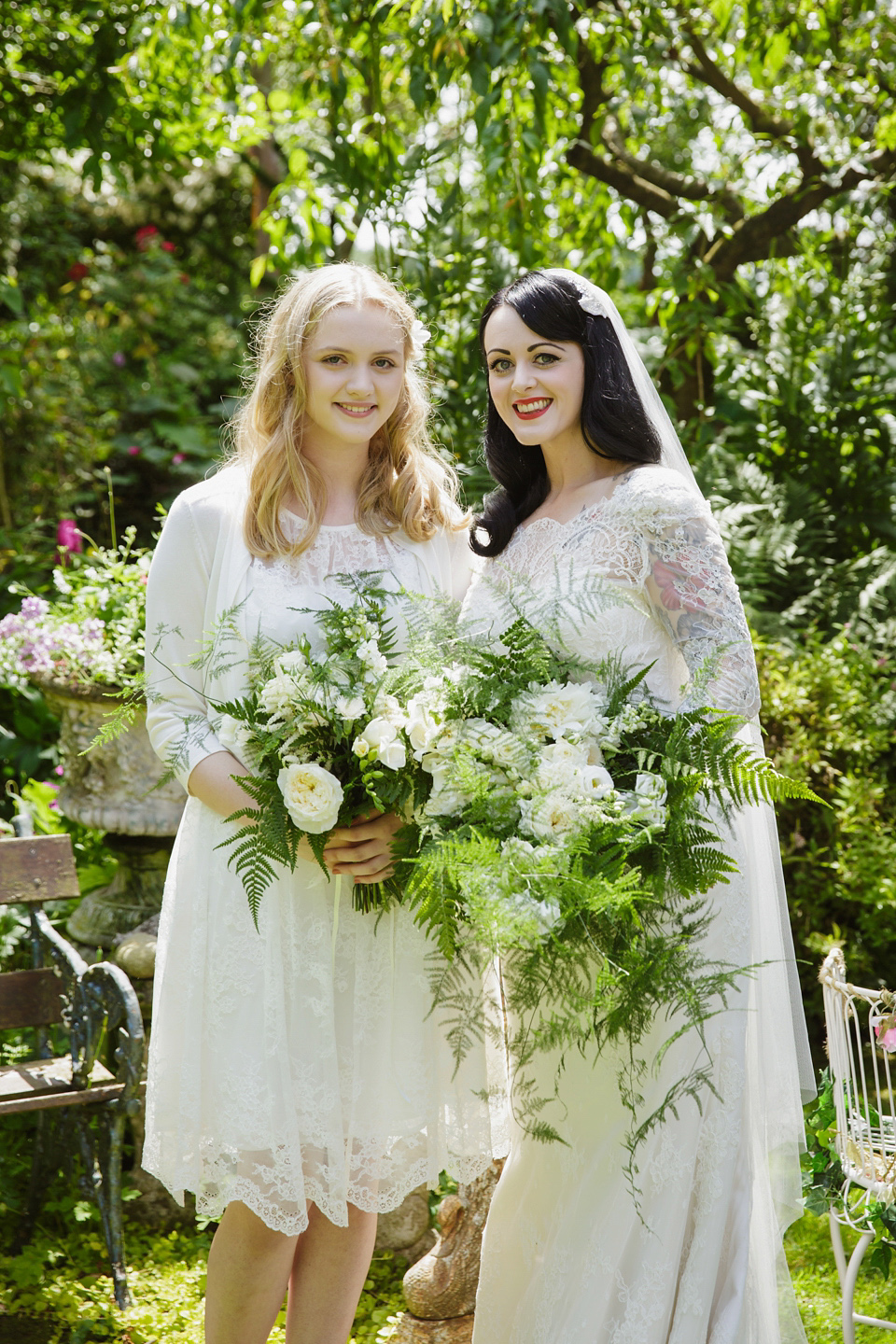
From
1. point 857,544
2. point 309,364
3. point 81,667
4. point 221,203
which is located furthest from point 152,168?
point 309,364

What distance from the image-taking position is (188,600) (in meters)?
2.24

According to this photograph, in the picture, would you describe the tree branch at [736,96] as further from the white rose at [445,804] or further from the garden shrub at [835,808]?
the white rose at [445,804]

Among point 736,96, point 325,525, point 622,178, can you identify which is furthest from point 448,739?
point 736,96

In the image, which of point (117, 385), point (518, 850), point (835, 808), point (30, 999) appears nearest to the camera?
point (518, 850)

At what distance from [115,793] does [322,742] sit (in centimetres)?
180

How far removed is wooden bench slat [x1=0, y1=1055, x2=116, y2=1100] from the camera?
294cm

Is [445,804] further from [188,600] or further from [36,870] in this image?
[36,870]

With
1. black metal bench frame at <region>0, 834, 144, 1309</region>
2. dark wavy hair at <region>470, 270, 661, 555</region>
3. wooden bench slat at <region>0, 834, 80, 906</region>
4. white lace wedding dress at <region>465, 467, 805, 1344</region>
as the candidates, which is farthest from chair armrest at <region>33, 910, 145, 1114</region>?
dark wavy hair at <region>470, 270, 661, 555</region>

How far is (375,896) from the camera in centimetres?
206

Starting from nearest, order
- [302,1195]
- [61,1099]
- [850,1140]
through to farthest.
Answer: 1. [302,1195]
2. [850,1140]
3. [61,1099]

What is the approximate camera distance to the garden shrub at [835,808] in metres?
4.54

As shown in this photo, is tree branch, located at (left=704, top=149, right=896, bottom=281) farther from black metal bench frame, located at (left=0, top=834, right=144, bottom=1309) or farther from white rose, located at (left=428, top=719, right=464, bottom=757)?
white rose, located at (left=428, top=719, right=464, bottom=757)

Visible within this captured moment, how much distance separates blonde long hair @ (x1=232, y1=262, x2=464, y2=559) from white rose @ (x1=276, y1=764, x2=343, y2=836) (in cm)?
56

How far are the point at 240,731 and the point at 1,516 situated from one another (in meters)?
5.35
